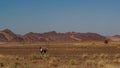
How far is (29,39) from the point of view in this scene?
A: 198 metres

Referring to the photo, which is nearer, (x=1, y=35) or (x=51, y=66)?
(x=51, y=66)

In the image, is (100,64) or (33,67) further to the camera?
(100,64)

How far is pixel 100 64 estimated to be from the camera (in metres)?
25.5

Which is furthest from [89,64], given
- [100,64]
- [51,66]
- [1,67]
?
[1,67]

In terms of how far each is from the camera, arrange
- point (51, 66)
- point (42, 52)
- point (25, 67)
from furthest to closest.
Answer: point (42, 52) < point (51, 66) < point (25, 67)

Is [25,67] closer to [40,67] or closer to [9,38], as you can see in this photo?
[40,67]

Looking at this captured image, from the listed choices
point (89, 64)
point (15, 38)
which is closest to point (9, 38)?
point (15, 38)

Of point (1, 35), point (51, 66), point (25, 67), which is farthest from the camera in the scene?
point (1, 35)

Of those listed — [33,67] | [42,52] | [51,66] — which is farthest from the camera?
[42,52]

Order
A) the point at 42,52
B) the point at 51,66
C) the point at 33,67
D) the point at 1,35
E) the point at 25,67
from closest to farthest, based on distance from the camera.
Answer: the point at 25,67 → the point at 33,67 → the point at 51,66 → the point at 42,52 → the point at 1,35

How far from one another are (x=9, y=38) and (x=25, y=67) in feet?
587

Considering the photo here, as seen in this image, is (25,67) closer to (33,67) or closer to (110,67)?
(33,67)

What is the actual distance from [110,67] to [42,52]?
2295 cm

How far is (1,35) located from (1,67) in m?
176
